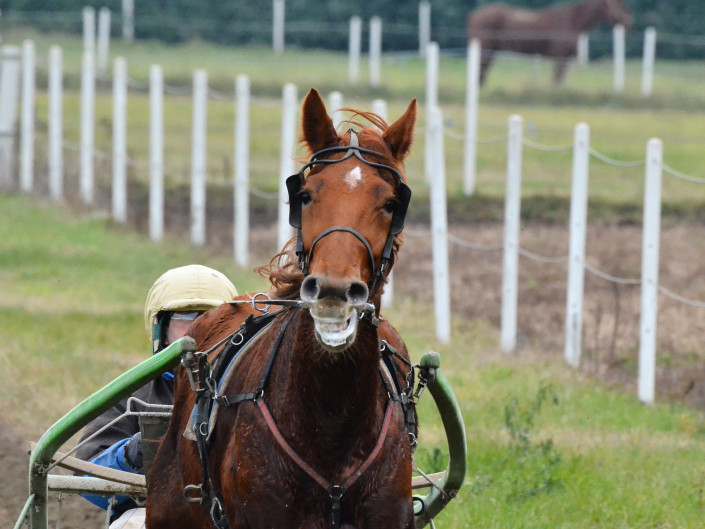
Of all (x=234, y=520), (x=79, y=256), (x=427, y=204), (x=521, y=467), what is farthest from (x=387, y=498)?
(x=427, y=204)

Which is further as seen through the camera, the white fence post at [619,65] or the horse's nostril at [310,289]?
the white fence post at [619,65]

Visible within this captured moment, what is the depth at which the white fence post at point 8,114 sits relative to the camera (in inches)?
848

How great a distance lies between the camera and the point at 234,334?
202 inches

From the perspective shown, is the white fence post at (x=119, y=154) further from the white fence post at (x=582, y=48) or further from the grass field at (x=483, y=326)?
the white fence post at (x=582, y=48)

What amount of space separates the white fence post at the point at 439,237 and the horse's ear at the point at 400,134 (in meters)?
6.97

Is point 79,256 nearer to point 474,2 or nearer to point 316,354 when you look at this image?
point 316,354

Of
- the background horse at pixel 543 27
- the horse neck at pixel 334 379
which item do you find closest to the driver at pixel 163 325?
the horse neck at pixel 334 379

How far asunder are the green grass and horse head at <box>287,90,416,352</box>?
116 inches

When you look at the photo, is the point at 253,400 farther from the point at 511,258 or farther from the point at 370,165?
the point at 511,258

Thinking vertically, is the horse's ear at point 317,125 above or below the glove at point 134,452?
above

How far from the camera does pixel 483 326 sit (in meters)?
12.1

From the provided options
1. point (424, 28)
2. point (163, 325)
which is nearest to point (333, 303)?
point (163, 325)

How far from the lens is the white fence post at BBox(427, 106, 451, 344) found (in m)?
11.5

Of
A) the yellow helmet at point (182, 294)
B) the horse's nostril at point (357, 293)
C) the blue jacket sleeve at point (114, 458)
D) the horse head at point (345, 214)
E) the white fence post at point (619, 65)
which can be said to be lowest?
the blue jacket sleeve at point (114, 458)
